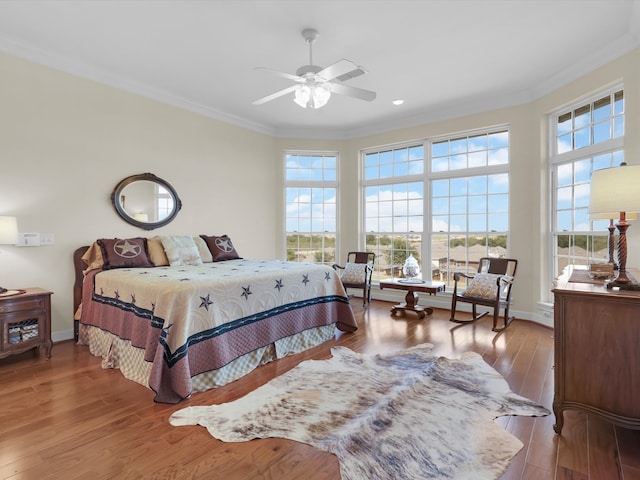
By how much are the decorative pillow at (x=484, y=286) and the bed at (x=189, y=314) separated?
155 centimetres

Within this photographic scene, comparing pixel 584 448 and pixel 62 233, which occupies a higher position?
pixel 62 233

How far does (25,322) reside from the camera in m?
3.04

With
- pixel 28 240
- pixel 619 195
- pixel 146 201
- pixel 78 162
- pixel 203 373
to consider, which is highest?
pixel 78 162

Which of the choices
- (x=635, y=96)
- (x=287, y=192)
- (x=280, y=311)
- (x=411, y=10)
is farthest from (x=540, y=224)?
(x=287, y=192)

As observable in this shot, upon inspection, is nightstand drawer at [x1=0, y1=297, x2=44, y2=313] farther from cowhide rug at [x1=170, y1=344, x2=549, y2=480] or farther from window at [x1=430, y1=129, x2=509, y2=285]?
window at [x1=430, y1=129, x2=509, y2=285]

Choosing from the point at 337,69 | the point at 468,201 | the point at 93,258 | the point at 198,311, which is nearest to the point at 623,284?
the point at 337,69

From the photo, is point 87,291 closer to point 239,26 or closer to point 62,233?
point 62,233

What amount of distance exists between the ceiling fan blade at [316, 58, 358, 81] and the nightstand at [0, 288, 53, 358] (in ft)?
10.4

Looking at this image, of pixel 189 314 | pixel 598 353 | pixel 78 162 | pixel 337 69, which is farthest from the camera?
pixel 78 162

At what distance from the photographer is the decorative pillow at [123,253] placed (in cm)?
351

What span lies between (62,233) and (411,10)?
4037 millimetres

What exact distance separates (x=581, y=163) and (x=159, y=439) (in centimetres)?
481

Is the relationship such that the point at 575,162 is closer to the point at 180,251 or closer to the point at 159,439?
the point at 180,251

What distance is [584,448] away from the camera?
1821mm
